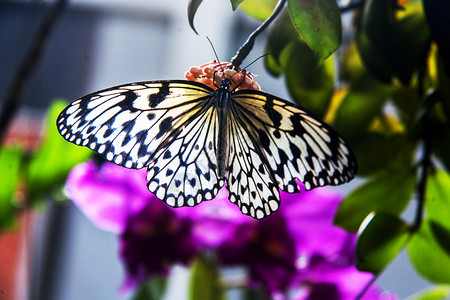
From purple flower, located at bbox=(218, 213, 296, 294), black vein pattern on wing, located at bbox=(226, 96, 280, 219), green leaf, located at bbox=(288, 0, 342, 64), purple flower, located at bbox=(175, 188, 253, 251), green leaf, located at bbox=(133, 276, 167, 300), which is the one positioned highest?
green leaf, located at bbox=(288, 0, 342, 64)

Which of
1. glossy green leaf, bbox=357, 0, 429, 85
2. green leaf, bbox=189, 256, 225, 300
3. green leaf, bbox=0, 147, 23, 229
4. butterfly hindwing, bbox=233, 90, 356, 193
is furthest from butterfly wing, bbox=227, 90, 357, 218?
green leaf, bbox=0, 147, 23, 229

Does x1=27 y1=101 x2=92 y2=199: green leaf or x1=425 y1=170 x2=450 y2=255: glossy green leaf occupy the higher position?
x1=27 y1=101 x2=92 y2=199: green leaf

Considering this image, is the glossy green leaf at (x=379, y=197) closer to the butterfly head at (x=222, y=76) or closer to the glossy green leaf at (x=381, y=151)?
the glossy green leaf at (x=381, y=151)

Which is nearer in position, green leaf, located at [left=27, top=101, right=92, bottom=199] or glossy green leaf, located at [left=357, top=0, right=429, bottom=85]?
glossy green leaf, located at [left=357, top=0, right=429, bottom=85]

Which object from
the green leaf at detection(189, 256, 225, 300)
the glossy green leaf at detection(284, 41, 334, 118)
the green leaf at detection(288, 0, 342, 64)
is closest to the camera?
the green leaf at detection(288, 0, 342, 64)

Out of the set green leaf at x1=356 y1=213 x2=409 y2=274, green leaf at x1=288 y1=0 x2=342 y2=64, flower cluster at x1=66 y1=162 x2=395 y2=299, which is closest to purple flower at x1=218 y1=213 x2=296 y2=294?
flower cluster at x1=66 y1=162 x2=395 y2=299

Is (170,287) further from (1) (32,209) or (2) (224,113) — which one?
(2) (224,113)

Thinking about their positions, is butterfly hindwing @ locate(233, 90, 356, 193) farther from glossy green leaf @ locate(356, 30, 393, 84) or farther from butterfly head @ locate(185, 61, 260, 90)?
glossy green leaf @ locate(356, 30, 393, 84)

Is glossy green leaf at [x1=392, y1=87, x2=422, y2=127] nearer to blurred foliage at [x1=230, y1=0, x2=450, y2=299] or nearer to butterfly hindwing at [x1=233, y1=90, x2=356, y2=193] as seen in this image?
blurred foliage at [x1=230, y1=0, x2=450, y2=299]

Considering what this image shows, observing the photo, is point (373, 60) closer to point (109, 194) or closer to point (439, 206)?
point (439, 206)

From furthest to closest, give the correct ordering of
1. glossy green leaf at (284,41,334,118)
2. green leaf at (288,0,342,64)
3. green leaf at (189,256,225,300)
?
green leaf at (189,256,225,300) < glossy green leaf at (284,41,334,118) < green leaf at (288,0,342,64)
